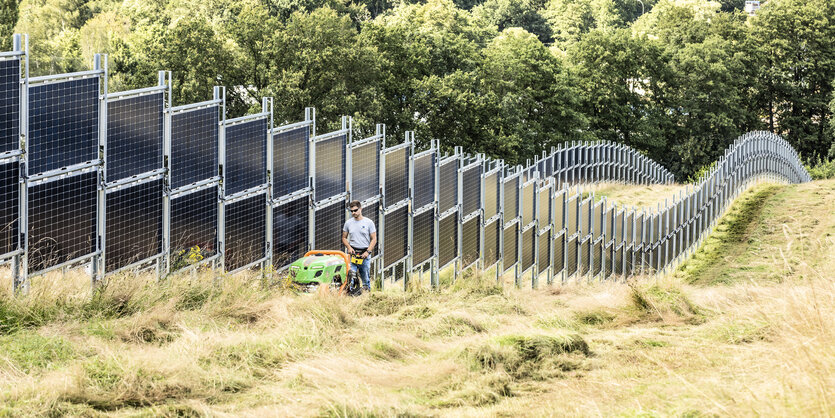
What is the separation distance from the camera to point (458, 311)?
39.3 ft

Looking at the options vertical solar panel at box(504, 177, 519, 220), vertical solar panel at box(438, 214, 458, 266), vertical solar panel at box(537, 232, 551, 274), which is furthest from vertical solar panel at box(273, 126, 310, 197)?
vertical solar panel at box(537, 232, 551, 274)

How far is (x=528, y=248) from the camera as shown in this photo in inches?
904

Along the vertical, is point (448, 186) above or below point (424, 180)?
below

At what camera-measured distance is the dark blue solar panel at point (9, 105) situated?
1088 centimetres

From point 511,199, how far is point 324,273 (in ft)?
28.1

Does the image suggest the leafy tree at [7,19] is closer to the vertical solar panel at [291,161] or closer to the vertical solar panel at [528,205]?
the vertical solar panel at [528,205]

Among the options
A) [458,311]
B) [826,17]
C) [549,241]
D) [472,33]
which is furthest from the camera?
[472,33]

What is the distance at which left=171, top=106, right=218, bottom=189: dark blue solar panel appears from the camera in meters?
13.2

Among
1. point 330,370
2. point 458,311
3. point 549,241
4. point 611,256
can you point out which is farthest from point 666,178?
point 330,370

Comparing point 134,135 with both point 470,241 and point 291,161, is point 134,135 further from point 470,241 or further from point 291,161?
point 470,241

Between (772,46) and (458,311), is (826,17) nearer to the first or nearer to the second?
(772,46)

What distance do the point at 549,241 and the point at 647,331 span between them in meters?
12.9

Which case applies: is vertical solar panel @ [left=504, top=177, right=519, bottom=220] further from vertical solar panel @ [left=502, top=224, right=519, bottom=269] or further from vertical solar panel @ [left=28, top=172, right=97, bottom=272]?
vertical solar panel @ [left=28, top=172, right=97, bottom=272]

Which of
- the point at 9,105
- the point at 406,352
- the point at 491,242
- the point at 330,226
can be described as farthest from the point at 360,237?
the point at 491,242
